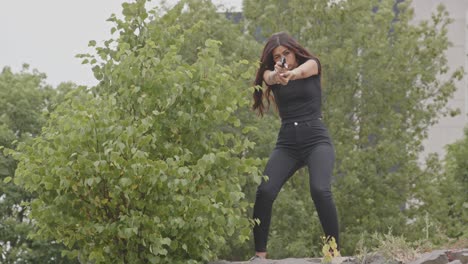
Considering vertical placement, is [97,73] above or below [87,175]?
above

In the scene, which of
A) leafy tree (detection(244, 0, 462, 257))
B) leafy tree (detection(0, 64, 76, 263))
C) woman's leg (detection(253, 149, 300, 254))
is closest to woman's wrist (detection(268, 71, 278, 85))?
woman's leg (detection(253, 149, 300, 254))

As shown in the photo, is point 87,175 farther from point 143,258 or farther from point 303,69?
point 303,69

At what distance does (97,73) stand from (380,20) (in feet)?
56.9

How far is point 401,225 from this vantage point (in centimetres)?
2445

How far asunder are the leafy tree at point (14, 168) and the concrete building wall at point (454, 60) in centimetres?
2719

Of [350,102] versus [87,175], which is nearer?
[87,175]

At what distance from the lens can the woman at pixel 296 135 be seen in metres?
8.94

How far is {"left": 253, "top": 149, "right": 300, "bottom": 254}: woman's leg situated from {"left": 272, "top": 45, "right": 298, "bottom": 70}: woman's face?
805mm

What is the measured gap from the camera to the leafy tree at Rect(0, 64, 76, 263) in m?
26.9

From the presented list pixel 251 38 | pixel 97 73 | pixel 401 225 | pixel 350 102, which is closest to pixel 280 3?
pixel 251 38

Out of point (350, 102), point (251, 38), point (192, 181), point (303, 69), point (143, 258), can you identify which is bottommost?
point (143, 258)

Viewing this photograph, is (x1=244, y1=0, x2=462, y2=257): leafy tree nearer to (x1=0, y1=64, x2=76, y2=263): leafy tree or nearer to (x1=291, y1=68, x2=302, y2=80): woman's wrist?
(x1=0, y1=64, x2=76, y2=263): leafy tree

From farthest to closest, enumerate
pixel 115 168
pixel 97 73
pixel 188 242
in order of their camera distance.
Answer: pixel 97 73, pixel 188 242, pixel 115 168

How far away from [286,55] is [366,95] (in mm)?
16165
